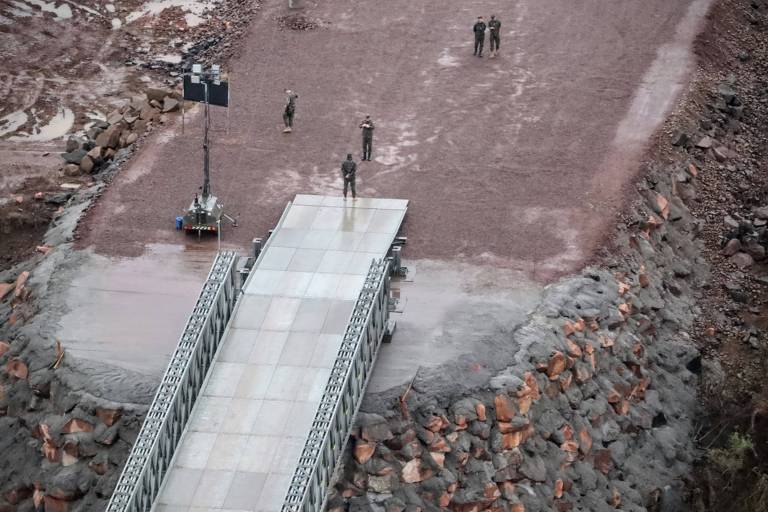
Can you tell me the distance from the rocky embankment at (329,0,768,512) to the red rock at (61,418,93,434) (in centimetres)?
563

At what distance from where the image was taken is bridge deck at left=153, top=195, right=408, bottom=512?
32.6m

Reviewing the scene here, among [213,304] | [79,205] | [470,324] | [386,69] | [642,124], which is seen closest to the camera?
[213,304]

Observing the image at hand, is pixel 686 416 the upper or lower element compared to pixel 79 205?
lower

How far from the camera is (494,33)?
2078 inches

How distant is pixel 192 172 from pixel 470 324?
1089 cm

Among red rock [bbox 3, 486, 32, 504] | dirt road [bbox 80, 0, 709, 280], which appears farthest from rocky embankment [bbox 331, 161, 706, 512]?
red rock [bbox 3, 486, 32, 504]

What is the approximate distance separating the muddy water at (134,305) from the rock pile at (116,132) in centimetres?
854

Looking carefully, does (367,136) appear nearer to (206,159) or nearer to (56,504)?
(206,159)

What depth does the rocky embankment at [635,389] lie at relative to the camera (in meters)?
34.5

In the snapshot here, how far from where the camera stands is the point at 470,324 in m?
37.7

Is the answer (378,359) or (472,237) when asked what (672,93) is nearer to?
(472,237)

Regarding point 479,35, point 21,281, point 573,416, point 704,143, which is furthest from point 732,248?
point 21,281

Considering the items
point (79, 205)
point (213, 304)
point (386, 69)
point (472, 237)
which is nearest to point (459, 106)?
point (386, 69)

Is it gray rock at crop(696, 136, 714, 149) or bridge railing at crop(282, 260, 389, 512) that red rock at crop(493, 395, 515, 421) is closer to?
bridge railing at crop(282, 260, 389, 512)
